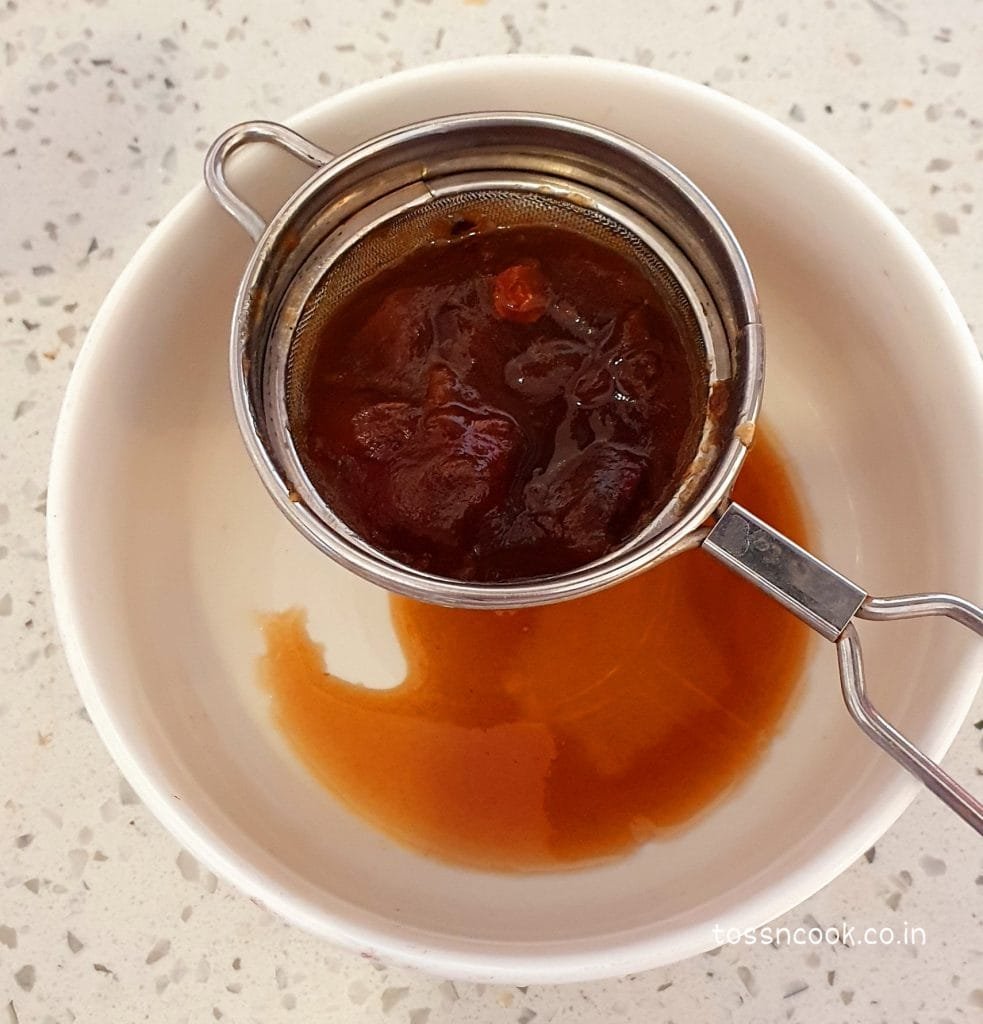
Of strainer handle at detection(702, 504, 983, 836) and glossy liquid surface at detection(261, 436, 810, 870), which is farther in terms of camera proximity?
glossy liquid surface at detection(261, 436, 810, 870)

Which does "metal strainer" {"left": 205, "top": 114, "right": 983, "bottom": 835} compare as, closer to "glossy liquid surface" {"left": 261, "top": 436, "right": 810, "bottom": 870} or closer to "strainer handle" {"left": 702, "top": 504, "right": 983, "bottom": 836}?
"strainer handle" {"left": 702, "top": 504, "right": 983, "bottom": 836}

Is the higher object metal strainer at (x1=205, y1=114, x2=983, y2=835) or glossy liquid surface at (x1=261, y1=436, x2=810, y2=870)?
metal strainer at (x1=205, y1=114, x2=983, y2=835)

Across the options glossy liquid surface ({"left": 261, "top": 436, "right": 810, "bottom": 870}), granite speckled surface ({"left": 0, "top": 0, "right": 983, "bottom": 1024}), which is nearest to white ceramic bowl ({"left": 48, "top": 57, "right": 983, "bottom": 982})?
glossy liquid surface ({"left": 261, "top": 436, "right": 810, "bottom": 870})

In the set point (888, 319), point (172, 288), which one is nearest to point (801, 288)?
point (888, 319)

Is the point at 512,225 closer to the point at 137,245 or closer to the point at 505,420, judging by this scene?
the point at 505,420

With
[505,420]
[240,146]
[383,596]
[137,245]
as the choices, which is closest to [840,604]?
[505,420]

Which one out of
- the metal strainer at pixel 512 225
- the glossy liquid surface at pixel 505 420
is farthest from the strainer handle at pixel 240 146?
the glossy liquid surface at pixel 505 420

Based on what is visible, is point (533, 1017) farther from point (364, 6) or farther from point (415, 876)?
point (364, 6)
